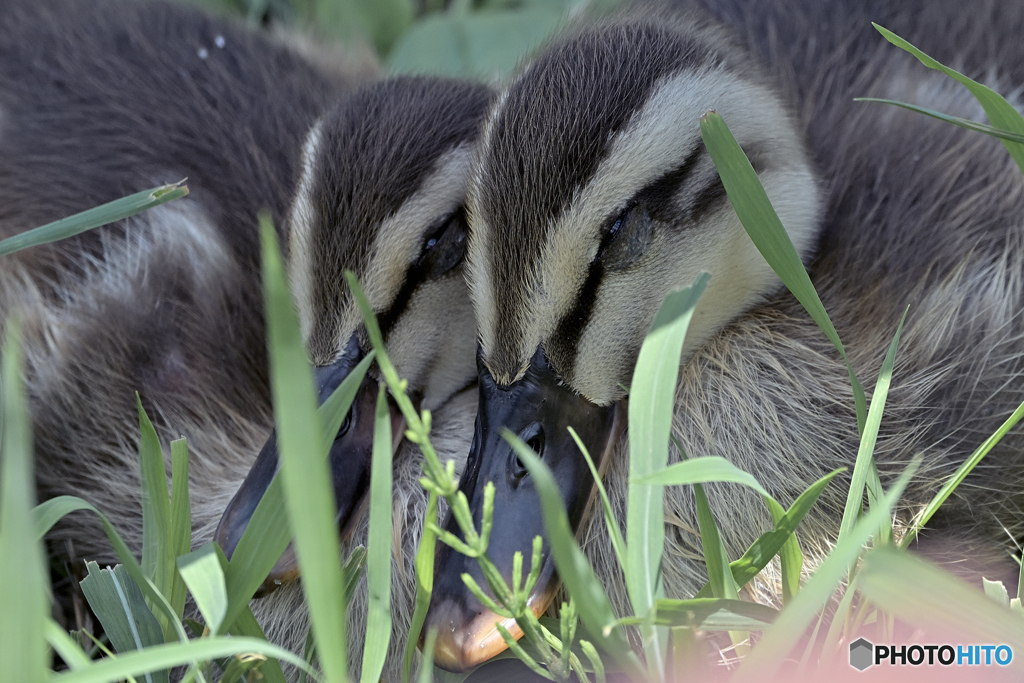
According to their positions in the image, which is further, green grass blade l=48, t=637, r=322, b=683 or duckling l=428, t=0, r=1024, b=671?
duckling l=428, t=0, r=1024, b=671

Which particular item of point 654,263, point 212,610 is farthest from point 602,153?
point 212,610

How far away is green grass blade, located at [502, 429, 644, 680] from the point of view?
0.72m

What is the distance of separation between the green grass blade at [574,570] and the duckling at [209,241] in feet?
1.59

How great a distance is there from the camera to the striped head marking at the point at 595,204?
1.10 m

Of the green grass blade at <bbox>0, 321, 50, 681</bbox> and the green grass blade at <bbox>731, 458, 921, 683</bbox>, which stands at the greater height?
the green grass blade at <bbox>0, 321, 50, 681</bbox>

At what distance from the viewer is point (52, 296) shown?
5.67ft

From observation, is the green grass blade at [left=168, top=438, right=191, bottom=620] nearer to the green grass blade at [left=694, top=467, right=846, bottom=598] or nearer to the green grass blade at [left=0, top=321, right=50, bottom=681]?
the green grass blade at [left=0, top=321, right=50, bottom=681]

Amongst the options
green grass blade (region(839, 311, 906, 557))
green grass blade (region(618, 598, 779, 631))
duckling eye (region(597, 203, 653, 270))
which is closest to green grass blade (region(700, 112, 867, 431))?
green grass blade (region(839, 311, 906, 557))

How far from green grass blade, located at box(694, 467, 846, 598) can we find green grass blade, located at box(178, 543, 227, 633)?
47 centimetres

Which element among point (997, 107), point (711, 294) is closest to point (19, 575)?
point (711, 294)

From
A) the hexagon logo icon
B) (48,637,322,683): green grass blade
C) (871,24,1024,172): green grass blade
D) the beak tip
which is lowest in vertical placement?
the hexagon logo icon

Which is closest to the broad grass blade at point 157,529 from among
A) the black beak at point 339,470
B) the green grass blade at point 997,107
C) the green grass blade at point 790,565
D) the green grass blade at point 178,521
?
the green grass blade at point 178,521

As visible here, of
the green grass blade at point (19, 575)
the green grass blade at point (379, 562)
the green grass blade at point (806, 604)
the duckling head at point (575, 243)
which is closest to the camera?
the green grass blade at point (19, 575)

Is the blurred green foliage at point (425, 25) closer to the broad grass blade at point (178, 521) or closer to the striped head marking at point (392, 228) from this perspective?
the striped head marking at point (392, 228)
